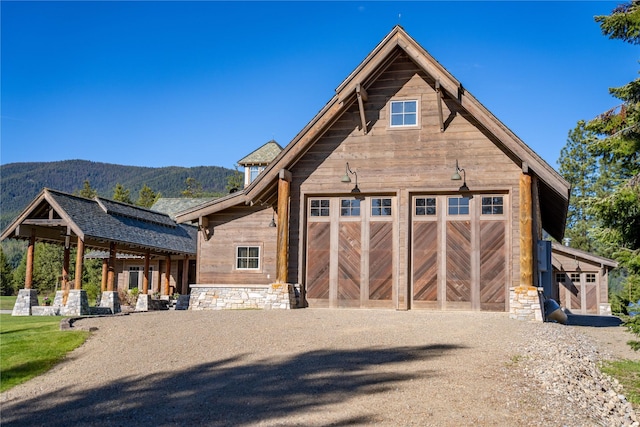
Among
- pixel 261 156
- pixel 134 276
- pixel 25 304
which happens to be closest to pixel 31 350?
pixel 25 304

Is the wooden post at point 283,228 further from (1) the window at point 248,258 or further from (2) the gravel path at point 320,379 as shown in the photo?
(2) the gravel path at point 320,379

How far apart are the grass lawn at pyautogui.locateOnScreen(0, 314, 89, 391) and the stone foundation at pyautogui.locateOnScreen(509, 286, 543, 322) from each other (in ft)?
35.7

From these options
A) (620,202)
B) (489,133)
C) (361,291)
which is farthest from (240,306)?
(620,202)

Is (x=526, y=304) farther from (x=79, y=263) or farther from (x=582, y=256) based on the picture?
(x=582, y=256)

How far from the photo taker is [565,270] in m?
34.2

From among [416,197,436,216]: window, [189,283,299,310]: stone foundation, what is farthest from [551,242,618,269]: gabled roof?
[189,283,299,310]: stone foundation

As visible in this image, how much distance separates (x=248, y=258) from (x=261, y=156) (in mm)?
13317

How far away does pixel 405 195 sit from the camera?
18844mm

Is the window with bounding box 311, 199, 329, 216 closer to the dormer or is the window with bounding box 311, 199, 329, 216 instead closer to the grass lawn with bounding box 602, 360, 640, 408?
the grass lawn with bounding box 602, 360, 640, 408

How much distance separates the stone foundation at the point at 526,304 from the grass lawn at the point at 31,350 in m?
10.9

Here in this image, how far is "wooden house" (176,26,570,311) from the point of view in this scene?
59.2 feet

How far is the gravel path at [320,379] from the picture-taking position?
24.7ft

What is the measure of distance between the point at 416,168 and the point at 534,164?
11.3ft

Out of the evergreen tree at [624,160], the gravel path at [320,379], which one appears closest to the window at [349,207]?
the gravel path at [320,379]
